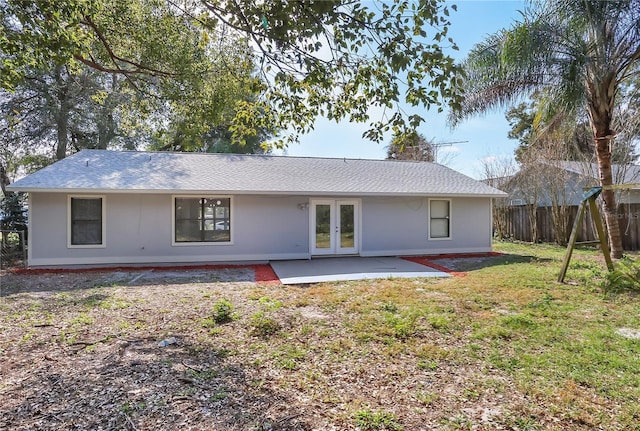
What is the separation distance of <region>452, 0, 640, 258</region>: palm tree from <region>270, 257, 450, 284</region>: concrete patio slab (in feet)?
13.6

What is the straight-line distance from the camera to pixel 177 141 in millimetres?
20781

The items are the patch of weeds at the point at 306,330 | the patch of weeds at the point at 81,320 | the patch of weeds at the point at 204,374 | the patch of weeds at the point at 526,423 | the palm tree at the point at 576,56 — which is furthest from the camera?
the palm tree at the point at 576,56

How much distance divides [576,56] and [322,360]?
31.0 feet

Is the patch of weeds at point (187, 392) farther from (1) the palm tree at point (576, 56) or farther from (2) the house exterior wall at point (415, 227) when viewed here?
(2) the house exterior wall at point (415, 227)

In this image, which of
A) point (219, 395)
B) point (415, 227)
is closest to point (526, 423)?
point (219, 395)

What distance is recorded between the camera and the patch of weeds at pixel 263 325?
190 inches

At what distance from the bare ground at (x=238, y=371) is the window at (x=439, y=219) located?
271 inches

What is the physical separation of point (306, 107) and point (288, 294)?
158 inches

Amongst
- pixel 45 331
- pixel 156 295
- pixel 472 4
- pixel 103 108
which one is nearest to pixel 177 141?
pixel 103 108

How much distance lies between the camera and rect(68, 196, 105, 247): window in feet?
33.8

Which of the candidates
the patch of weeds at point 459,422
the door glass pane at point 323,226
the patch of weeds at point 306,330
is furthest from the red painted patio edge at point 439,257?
the patch of weeds at point 459,422

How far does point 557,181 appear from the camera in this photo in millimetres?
15023

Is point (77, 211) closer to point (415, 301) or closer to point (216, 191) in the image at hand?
point (216, 191)

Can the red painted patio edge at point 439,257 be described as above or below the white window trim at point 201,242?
below
